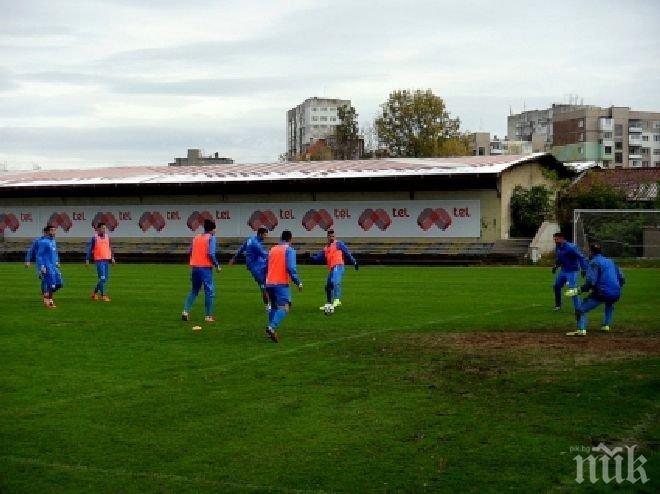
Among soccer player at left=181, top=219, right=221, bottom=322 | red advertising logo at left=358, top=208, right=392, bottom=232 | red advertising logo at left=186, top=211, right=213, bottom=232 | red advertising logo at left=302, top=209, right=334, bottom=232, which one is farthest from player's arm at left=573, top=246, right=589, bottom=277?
red advertising logo at left=186, top=211, right=213, bottom=232

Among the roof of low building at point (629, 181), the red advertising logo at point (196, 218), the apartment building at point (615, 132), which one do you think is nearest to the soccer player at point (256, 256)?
the red advertising logo at point (196, 218)

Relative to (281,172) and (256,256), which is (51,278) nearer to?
(256,256)

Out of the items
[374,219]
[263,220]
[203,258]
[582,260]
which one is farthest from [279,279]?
[263,220]

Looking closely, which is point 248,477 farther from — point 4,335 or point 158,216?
point 158,216

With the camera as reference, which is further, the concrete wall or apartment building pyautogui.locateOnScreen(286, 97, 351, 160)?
apartment building pyautogui.locateOnScreen(286, 97, 351, 160)

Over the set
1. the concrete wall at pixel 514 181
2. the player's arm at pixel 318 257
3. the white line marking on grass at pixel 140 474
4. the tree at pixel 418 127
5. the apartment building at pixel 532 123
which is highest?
the apartment building at pixel 532 123

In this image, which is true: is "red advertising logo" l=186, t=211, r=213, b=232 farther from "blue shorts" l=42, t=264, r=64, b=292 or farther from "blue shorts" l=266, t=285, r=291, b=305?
"blue shorts" l=266, t=285, r=291, b=305

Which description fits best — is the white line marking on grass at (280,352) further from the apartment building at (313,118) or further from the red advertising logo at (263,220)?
the apartment building at (313,118)

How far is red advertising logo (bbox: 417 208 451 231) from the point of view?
50.1 metres

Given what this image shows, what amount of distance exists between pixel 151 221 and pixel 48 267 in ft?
112

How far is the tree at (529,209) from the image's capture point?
162ft

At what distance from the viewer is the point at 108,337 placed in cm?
1839

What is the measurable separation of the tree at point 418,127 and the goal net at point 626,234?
4703 centimetres

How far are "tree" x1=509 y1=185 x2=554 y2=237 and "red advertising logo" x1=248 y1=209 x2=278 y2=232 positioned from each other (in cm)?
1342
